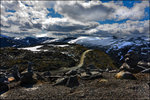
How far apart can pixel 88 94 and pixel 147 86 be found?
31.8ft

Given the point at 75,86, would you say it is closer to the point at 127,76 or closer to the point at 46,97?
the point at 46,97

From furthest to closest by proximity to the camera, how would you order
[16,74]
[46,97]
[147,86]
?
[16,74], [147,86], [46,97]

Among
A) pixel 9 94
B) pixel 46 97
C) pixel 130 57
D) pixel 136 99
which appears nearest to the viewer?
pixel 136 99

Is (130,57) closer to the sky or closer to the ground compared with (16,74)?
closer to the sky

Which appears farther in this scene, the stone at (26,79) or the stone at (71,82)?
the stone at (26,79)

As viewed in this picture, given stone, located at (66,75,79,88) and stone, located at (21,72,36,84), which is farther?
stone, located at (21,72,36,84)

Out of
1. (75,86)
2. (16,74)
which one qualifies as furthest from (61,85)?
(16,74)

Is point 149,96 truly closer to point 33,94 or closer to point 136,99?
point 136,99

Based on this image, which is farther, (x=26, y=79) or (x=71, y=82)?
(x=26, y=79)

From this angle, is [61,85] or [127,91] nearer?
[127,91]

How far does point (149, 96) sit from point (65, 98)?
10.9 m

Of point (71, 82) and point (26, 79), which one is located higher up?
point (26, 79)

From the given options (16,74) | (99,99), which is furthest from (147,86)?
(16,74)

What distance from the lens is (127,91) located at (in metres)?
15.0
